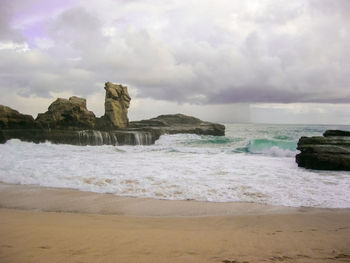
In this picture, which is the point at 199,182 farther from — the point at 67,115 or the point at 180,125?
the point at 180,125

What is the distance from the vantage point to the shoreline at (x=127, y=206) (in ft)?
16.9

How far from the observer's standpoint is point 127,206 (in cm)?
554

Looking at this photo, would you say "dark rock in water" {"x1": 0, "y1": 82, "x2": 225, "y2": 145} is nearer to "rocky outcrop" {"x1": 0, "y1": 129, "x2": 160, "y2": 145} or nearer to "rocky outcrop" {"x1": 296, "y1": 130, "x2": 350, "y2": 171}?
"rocky outcrop" {"x1": 0, "y1": 129, "x2": 160, "y2": 145}

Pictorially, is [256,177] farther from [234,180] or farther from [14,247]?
[14,247]

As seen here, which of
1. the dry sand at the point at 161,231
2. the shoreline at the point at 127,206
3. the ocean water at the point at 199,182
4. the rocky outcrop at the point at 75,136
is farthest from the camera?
the rocky outcrop at the point at 75,136

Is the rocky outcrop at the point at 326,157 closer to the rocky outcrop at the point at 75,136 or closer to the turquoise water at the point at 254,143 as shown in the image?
the turquoise water at the point at 254,143

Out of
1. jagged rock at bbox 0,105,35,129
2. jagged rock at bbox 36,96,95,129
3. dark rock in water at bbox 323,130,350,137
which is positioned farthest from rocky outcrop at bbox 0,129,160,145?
dark rock in water at bbox 323,130,350,137

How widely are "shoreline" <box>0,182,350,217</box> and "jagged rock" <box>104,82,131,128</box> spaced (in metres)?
29.7

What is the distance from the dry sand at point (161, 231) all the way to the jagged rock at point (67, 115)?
21487 mm

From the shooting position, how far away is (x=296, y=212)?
17.1 ft

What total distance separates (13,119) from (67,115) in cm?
504

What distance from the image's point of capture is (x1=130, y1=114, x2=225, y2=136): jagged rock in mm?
40450

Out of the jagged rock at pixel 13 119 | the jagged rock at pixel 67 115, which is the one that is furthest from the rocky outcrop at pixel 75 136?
the jagged rock at pixel 67 115

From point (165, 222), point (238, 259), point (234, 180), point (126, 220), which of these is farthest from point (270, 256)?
point (234, 180)
